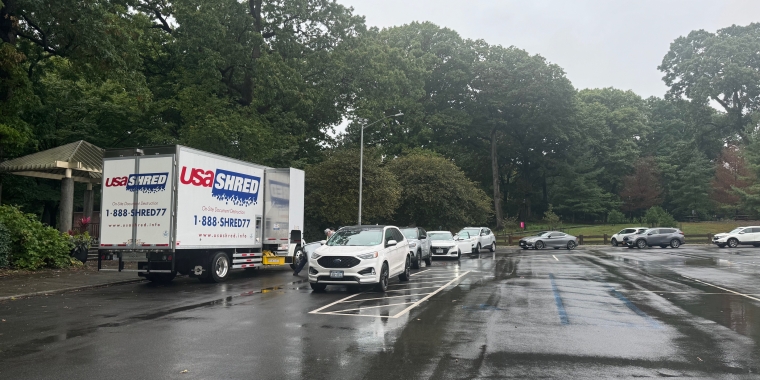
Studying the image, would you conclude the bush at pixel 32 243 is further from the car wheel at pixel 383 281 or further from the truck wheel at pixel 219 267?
the car wheel at pixel 383 281

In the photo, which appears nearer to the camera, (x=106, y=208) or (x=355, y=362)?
(x=355, y=362)

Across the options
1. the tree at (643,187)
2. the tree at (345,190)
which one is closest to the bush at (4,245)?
the tree at (345,190)

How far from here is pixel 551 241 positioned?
43.4 meters

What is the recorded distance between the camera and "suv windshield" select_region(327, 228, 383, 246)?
1441 cm

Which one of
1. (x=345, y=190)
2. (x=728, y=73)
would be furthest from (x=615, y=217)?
(x=345, y=190)

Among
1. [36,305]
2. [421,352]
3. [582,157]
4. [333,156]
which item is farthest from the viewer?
[582,157]

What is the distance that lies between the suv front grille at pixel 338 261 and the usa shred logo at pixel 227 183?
4509 millimetres

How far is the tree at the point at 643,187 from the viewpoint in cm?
6612

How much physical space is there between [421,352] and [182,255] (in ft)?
34.5

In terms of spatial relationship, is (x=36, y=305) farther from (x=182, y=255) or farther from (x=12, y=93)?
(x=12, y=93)

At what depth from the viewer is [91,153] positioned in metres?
25.0

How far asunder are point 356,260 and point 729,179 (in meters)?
61.2

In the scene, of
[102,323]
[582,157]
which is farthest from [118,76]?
[582,157]

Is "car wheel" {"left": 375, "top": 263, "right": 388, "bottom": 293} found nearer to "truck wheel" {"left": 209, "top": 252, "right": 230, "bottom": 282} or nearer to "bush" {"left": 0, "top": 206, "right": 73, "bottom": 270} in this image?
"truck wheel" {"left": 209, "top": 252, "right": 230, "bottom": 282}
